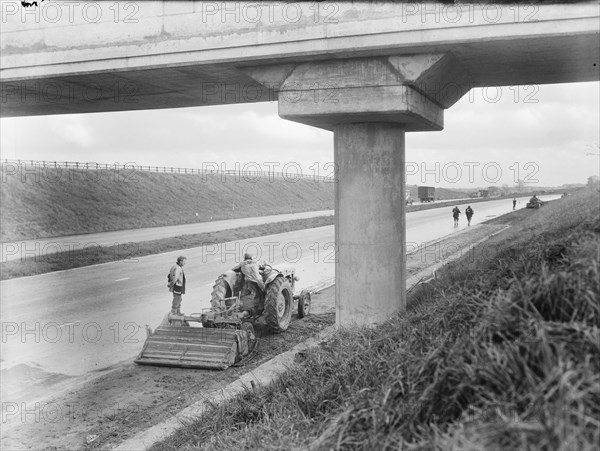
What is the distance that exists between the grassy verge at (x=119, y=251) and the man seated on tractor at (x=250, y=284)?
36.5 ft

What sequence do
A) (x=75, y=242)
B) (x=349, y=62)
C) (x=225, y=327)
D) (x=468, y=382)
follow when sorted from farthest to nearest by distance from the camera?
1. (x=75, y=242)
2. (x=225, y=327)
3. (x=349, y=62)
4. (x=468, y=382)

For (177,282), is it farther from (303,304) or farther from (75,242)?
(75,242)

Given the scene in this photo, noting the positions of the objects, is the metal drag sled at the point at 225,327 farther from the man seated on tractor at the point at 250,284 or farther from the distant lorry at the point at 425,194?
the distant lorry at the point at 425,194

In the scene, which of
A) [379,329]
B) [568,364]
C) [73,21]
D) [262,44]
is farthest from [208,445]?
[73,21]

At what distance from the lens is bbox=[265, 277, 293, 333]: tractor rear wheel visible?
456 inches

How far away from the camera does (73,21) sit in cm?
1073

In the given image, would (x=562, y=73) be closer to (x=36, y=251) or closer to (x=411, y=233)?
(x=36, y=251)

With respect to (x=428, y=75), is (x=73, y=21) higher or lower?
higher

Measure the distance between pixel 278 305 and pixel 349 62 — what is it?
16.6 feet

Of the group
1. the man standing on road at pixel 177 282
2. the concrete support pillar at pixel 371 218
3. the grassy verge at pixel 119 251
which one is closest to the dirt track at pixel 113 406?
the concrete support pillar at pixel 371 218

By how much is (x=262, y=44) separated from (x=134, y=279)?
38.3ft

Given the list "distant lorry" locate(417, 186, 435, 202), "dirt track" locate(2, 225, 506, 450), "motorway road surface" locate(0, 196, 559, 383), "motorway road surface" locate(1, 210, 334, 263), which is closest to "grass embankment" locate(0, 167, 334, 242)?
"motorway road surface" locate(1, 210, 334, 263)

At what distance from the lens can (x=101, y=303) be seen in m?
15.2

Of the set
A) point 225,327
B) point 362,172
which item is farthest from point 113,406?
point 362,172
